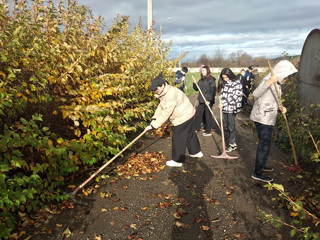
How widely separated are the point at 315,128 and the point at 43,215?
5574mm

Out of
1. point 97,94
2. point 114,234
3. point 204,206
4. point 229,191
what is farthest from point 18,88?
point 229,191

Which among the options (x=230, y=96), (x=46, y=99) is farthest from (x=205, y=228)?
(x=230, y=96)

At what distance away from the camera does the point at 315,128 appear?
211 inches

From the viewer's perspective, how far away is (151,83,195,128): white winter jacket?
4.88 metres

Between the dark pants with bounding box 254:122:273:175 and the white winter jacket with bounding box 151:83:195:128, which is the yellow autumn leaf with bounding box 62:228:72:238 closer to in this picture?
the white winter jacket with bounding box 151:83:195:128

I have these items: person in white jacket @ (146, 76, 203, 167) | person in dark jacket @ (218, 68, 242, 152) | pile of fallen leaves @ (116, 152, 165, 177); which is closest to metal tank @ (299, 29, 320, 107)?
person in dark jacket @ (218, 68, 242, 152)

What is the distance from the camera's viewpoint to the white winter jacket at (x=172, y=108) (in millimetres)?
4879

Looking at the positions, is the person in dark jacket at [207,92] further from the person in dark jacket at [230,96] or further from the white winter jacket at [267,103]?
the white winter jacket at [267,103]

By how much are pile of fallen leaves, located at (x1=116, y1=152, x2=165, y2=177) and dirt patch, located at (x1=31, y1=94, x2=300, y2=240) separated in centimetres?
18

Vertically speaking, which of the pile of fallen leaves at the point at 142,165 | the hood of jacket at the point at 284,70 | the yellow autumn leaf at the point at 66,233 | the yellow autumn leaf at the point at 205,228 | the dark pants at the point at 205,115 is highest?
the hood of jacket at the point at 284,70

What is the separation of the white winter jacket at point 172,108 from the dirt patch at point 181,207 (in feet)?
3.66

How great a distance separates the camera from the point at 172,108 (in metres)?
4.93

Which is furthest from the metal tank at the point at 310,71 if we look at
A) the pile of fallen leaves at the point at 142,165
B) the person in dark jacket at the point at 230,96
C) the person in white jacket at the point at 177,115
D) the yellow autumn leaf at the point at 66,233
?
the yellow autumn leaf at the point at 66,233

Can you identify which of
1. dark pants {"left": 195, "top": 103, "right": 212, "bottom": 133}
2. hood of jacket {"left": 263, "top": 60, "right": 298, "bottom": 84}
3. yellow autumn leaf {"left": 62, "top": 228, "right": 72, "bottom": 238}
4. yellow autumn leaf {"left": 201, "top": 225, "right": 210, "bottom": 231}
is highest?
hood of jacket {"left": 263, "top": 60, "right": 298, "bottom": 84}
